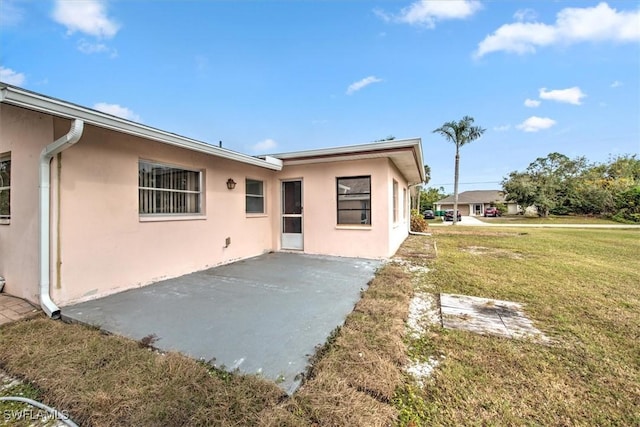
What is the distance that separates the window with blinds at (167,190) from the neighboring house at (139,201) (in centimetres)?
2

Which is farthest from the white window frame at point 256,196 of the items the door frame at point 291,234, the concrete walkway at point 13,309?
the concrete walkway at point 13,309

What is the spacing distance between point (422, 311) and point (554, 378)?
1526 millimetres

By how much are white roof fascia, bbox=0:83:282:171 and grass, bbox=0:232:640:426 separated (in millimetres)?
2392

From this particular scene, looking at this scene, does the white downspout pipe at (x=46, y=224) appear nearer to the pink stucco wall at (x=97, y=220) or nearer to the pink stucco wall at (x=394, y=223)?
the pink stucco wall at (x=97, y=220)

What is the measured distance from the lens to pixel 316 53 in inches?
399

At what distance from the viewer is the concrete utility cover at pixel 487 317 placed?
2.95 m

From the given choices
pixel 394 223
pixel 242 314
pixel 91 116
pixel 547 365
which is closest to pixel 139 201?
pixel 91 116

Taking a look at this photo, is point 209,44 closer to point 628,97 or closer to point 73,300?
point 73,300

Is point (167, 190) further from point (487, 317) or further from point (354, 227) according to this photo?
point (487, 317)

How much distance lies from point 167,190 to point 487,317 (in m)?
5.59

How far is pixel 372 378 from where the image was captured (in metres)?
2.04

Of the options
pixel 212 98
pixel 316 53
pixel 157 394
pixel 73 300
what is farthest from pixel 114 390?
pixel 212 98

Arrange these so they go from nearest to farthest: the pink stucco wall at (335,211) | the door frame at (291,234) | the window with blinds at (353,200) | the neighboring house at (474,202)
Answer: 1. the pink stucco wall at (335,211)
2. the window with blinds at (353,200)
3. the door frame at (291,234)
4. the neighboring house at (474,202)

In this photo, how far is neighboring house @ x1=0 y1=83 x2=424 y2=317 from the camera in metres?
3.47
